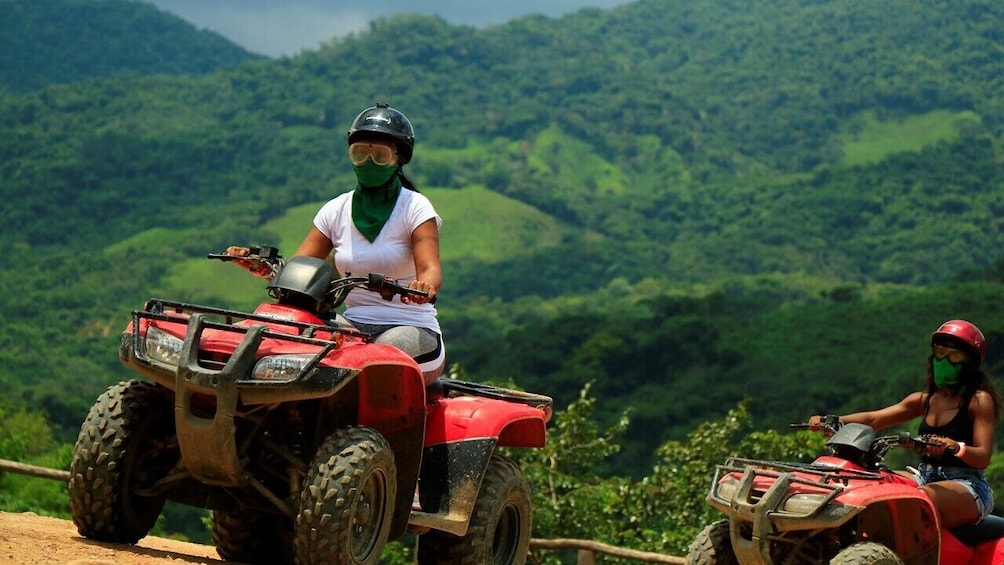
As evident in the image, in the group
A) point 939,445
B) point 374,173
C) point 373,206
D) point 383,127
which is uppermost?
point 383,127

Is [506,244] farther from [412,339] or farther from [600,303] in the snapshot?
[412,339]

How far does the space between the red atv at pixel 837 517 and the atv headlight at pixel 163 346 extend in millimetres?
2607

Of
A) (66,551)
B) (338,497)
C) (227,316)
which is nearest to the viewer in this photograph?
(338,497)

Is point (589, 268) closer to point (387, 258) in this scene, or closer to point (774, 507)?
point (387, 258)

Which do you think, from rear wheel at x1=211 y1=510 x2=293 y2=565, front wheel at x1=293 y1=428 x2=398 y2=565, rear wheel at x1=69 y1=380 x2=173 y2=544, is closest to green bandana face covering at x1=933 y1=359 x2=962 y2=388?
front wheel at x1=293 y1=428 x2=398 y2=565

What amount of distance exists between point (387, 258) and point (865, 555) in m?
2.68

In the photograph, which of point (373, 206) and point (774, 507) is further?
point (373, 206)

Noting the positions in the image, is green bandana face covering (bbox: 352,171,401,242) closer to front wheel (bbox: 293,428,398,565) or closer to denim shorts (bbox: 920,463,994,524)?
front wheel (bbox: 293,428,398,565)

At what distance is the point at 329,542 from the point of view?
6867 millimetres

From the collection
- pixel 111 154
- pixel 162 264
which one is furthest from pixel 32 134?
pixel 162 264

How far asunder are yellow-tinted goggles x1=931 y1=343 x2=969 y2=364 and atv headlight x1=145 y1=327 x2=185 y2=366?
3877mm

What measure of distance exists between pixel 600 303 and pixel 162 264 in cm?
4210

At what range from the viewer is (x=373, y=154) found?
821 cm

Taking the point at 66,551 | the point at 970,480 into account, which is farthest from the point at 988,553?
the point at 66,551
